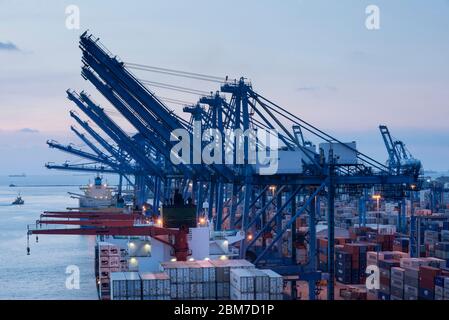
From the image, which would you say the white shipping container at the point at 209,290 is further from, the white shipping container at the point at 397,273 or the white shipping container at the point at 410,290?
the white shipping container at the point at 397,273

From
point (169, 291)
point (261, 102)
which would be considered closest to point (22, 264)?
point (261, 102)

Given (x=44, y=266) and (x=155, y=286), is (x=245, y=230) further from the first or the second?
(x=44, y=266)

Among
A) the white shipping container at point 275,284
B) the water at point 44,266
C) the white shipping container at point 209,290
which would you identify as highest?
the white shipping container at point 275,284

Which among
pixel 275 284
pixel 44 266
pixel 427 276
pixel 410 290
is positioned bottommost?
pixel 44 266

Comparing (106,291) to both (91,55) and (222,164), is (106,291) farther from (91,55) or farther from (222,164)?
(91,55)

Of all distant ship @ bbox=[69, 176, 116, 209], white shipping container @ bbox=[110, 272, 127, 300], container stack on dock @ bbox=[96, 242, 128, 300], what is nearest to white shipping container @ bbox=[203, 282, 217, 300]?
white shipping container @ bbox=[110, 272, 127, 300]

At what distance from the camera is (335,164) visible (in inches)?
835

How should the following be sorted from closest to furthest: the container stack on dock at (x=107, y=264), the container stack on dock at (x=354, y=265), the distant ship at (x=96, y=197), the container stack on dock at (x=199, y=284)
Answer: the container stack on dock at (x=199, y=284)
the container stack on dock at (x=107, y=264)
the container stack on dock at (x=354, y=265)
the distant ship at (x=96, y=197)

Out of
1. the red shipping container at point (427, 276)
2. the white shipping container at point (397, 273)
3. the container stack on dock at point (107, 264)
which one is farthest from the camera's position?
the container stack on dock at point (107, 264)

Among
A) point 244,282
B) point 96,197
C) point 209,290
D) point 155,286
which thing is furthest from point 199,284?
point 96,197

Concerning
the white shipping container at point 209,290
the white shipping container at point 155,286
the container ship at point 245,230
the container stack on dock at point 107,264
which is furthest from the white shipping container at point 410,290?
the container stack on dock at point 107,264

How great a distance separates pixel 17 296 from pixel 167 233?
42.6 feet
